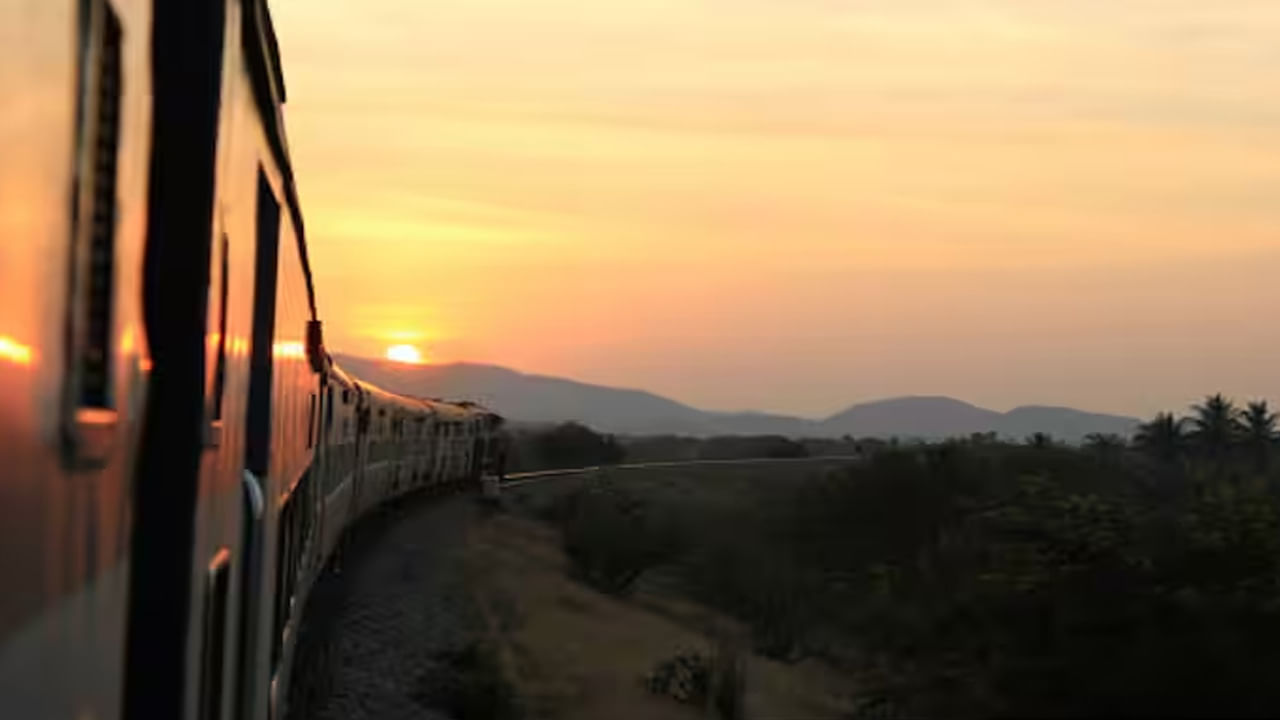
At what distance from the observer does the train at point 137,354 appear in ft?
8.13

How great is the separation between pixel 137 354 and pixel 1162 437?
5734cm

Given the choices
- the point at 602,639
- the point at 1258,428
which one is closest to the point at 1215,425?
the point at 1258,428

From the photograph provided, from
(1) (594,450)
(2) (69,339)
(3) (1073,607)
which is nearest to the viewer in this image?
(2) (69,339)

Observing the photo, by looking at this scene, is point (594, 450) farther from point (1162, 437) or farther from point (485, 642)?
point (485, 642)

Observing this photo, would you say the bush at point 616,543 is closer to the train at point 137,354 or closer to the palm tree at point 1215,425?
the palm tree at point 1215,425

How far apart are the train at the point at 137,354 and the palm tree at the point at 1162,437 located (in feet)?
167

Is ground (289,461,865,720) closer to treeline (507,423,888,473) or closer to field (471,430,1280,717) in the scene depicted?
field (471,430,1280,717)

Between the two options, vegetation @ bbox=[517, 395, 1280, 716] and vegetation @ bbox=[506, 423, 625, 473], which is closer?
vegetation @ bbox=[517, 395, 1280, 716]

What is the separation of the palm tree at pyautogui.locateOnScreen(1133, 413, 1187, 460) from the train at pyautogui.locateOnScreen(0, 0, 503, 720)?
167 ft

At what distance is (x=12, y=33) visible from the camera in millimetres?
2285

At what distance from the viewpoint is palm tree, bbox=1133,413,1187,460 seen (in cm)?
5581

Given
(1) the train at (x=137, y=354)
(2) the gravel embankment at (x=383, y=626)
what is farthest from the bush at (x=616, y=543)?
(1) the train at (x=137, y=354)

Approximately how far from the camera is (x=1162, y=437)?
58219mm

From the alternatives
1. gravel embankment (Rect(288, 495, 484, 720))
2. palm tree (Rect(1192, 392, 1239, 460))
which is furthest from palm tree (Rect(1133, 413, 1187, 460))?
gravel embankment (Rect(288, 495, 484, 720))
